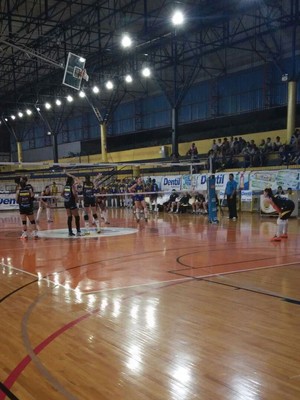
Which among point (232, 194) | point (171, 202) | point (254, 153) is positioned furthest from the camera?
point (171, 202)

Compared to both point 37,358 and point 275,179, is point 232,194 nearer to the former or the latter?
point 275,179

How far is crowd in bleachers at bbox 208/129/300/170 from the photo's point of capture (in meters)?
20.2

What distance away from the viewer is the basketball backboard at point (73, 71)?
15.0 meters

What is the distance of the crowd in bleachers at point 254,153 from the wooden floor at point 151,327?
12478mm

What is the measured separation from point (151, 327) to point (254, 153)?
60.7 ft

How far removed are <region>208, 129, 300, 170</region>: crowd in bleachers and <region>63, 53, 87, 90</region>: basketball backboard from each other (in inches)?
279

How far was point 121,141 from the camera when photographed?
39375mm

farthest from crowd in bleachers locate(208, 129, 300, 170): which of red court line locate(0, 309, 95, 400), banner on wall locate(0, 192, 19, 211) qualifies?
→ red court line locate(0, 309, 95, 400)

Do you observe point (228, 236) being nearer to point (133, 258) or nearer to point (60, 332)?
point (133, 258)

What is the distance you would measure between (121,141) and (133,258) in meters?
31.8

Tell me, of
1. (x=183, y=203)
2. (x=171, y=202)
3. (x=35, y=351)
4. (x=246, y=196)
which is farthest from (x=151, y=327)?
(x=171, y=202)

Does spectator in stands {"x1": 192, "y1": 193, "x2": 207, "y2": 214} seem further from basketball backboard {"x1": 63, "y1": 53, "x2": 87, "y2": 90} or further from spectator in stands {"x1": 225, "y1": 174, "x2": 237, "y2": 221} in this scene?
basketball backboard {"x1": 63, "y1": 53, "x2": 87, "y2": 90}

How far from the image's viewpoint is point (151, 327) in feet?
14.2

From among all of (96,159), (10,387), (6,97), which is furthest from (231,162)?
(6,97)
